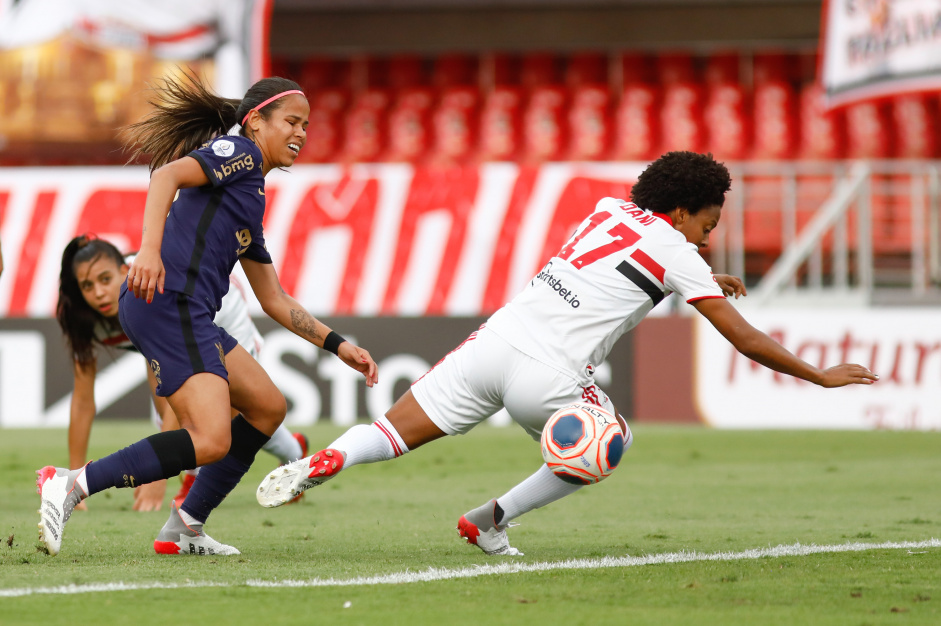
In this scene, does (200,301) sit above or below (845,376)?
above

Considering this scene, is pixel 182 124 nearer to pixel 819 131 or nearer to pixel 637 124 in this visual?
pixel 637 124

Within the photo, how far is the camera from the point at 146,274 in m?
4.13

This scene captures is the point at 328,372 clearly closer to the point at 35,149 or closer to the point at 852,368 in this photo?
the point at 35,149

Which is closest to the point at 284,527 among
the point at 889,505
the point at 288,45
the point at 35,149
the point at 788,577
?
the point at 788,577

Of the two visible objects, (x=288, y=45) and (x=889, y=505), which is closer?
(x=889, y=505)

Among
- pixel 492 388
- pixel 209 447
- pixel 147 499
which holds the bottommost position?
pixel 147 499

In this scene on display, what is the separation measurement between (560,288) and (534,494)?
79cm

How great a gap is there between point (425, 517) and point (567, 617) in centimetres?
278

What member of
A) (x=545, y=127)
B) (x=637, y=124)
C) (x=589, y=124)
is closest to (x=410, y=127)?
(x=545, y=127)

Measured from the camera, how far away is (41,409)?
1227 cm

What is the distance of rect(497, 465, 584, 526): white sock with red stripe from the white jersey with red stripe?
42 cm

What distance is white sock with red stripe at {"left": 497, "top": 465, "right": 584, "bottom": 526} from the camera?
15.5 ft

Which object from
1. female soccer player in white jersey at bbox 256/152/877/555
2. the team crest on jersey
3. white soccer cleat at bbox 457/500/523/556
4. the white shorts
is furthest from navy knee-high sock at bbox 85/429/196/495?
white soccer cleat at bbox 457/500/523/556

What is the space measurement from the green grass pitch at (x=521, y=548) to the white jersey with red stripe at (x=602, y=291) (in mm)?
783
